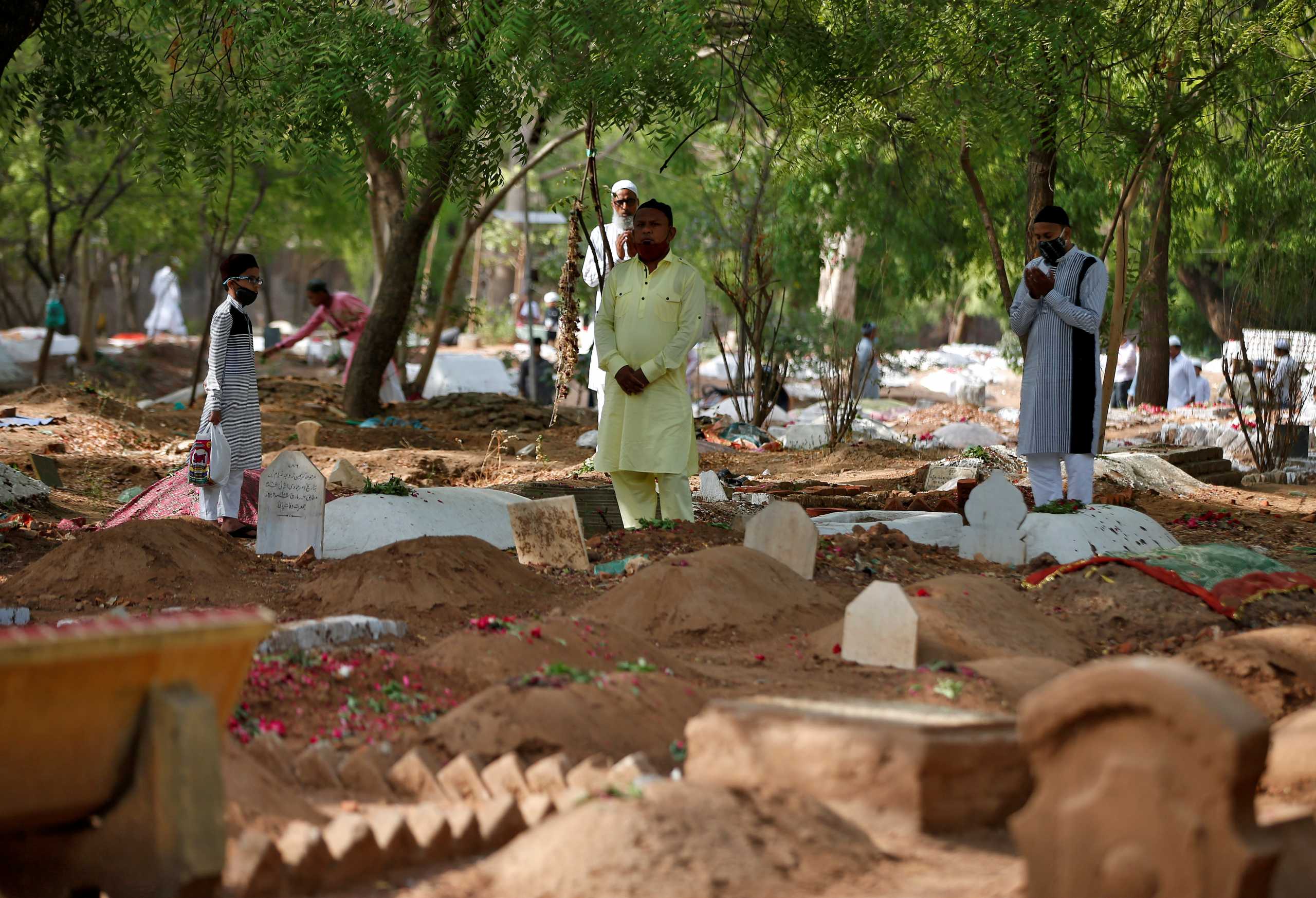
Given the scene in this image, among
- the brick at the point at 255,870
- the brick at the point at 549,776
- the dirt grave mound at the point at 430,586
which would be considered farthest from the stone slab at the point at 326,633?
the brick at the point at 255,870

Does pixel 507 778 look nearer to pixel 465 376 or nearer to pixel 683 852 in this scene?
pixel 683 852

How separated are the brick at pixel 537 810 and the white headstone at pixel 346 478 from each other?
18.6 ft

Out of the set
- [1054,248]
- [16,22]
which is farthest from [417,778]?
[1054,248]

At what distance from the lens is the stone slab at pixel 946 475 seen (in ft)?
35.8

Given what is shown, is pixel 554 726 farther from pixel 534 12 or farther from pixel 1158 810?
pixel 534 12

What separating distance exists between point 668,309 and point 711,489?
7.54 feet

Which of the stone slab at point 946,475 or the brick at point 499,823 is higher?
the stone slab at point 946,475

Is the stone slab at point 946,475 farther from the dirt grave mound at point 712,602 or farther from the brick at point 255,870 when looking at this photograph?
the brick at point 255,870

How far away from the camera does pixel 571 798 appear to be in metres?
3.61

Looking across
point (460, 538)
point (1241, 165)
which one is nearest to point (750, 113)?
point (1241, 165)

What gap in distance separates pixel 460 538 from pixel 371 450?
19.1 feet

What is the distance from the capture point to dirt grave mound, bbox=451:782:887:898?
10.4 feet

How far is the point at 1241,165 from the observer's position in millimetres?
16797

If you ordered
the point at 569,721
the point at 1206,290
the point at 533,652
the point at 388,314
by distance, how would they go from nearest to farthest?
the point at 569,721, the point at 533,652, the point at 388,314, the point at 1206,290
